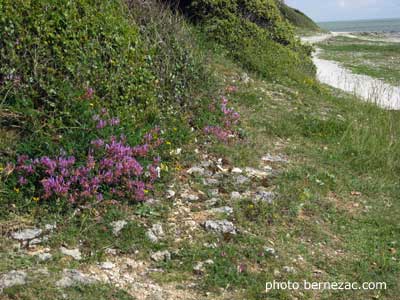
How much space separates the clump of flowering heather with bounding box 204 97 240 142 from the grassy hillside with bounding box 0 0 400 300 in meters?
0.02

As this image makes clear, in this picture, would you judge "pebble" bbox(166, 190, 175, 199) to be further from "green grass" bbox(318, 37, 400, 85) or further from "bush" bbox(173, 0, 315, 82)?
"green grass" bbox(318, 37, 400, 85)

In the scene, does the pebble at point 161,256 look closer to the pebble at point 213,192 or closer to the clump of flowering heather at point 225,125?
the pebble at point 213,192

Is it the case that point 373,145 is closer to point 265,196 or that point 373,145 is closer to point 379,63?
point 265,196

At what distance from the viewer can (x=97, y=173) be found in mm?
4945

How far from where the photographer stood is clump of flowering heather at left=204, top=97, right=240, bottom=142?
707 centimetres

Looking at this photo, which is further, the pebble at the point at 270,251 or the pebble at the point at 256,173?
the pebble at the point at 256,173

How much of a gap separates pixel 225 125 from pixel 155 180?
2.27 metres

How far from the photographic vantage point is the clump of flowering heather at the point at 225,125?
7074 millimetres

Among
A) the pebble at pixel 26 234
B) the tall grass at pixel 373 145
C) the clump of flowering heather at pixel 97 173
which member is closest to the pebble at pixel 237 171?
the clump of flowering heather at pixel 97 173

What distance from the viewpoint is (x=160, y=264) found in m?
4.29

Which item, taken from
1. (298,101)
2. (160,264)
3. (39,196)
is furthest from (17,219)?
(298,101)

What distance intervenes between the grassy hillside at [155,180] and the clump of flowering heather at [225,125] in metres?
0.02

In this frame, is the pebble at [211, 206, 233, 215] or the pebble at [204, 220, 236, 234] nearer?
the pebble at [204, 220, 236, 234]

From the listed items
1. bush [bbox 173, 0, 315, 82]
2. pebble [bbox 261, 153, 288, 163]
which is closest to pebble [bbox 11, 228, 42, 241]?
pebble [bbox 261, 153, 288, 163]
